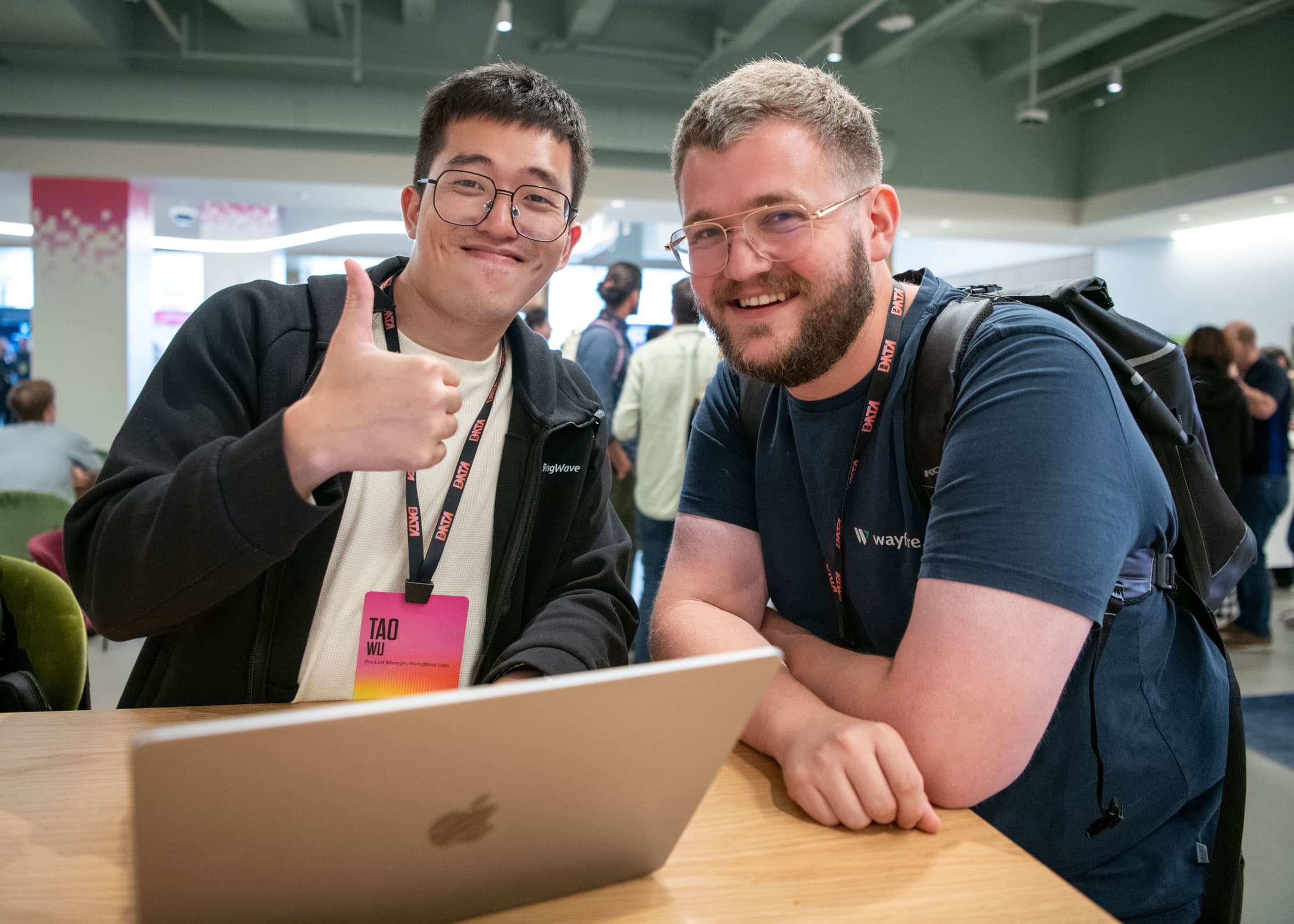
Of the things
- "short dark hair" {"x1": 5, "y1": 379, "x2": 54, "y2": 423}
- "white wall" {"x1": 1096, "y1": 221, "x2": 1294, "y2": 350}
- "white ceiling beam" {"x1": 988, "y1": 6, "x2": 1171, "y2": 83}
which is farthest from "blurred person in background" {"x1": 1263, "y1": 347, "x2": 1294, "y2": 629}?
"short dark hair" {"x1": 5, "y1": 379, "x2": 54, "y2": 423}

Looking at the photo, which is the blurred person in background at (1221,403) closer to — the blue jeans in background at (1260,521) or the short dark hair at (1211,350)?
the short dark hair at (1211,350)

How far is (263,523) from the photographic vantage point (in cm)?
99

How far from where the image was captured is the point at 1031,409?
0.99 metres

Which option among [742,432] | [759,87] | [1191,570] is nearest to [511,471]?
[742,432]

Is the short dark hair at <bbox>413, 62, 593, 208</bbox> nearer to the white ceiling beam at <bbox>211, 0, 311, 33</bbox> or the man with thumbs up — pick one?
the man with thumbs up

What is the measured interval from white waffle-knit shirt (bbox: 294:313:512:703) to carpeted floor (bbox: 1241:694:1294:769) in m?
3.01

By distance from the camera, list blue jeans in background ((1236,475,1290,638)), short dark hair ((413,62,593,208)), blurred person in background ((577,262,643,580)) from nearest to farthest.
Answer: short dark hair ((413,62,593,208))
blurred person in background ((577,262,643,580))
blue jeans in background ((1236,475,1290,638))

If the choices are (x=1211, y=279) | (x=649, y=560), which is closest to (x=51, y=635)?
(x=649, y=560)

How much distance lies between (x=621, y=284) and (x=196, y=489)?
365cm

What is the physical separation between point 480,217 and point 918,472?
820mm

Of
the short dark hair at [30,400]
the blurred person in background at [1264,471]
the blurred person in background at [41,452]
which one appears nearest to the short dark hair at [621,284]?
the blurred person in background at [41,452]

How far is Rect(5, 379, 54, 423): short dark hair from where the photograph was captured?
4.17 metres

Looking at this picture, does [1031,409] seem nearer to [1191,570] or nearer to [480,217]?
[1191,570]

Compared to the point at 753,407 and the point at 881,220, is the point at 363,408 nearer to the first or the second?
the point at 753,407
